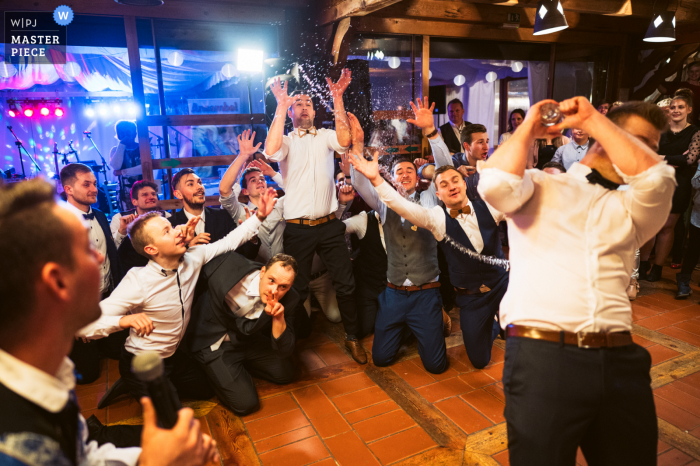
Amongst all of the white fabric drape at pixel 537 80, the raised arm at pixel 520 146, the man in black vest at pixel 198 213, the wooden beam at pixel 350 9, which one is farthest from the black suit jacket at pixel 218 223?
the white fabric drape at pixel 537 80

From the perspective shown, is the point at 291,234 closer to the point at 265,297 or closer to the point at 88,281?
the point at 265,297

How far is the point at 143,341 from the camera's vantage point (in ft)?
8.66

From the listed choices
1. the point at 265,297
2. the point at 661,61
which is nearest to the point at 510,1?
the point at 661,61

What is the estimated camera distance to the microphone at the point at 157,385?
2.71 ft

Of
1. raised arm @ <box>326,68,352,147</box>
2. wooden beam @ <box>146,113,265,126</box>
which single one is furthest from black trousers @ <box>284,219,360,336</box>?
wooden beam @ <box>146,113,265,126</box>

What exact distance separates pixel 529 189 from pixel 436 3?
4848mm

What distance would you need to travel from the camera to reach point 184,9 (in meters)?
4.70

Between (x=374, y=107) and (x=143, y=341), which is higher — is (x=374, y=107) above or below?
above

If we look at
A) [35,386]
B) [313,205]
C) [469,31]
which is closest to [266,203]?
[313,205]

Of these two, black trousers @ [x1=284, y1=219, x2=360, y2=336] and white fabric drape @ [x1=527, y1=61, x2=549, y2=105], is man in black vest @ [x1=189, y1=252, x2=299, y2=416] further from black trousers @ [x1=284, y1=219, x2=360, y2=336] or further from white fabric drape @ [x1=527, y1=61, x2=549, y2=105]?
white fabric drape @ [x1=527, y1=61, x2=549, y2=105]

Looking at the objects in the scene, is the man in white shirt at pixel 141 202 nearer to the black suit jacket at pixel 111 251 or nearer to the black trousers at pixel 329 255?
the black suit jacket at pixel 111 251

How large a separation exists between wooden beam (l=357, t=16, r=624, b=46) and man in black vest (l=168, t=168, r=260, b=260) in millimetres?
2658

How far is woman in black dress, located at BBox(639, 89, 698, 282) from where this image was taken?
4.54 metres

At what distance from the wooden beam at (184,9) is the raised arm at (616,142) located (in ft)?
15.0
